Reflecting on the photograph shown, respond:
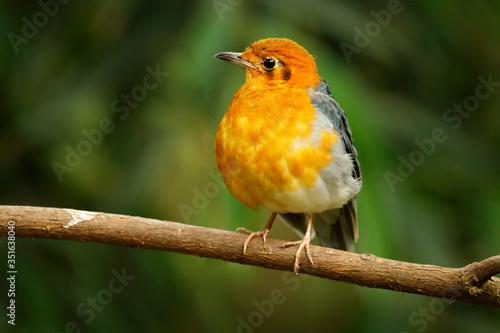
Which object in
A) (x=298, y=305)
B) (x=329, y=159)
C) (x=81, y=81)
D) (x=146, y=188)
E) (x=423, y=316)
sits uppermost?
(x=329, y=159)

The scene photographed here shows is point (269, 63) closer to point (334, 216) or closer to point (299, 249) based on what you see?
point (299, 249)

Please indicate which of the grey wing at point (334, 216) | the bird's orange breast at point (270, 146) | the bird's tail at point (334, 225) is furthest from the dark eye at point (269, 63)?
the bird's tail at point (334, 225)

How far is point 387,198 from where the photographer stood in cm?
417

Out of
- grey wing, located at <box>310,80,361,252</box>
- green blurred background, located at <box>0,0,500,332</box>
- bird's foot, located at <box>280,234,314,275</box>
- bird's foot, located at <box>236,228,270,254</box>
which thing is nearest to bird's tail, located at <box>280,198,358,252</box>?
grey wing, located at <box>310,80,361,252</box>

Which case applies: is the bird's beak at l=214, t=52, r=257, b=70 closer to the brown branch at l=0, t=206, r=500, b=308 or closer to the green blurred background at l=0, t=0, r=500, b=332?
the green blurred background at l=0, t=0, r=500, b=332

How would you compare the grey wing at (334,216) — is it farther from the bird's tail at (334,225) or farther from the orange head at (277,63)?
the orange head at (277,63)

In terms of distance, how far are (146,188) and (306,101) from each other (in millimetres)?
1258

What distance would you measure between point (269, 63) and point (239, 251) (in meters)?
1.12

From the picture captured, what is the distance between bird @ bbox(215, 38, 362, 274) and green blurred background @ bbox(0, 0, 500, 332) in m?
0.14

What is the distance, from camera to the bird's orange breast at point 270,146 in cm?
368

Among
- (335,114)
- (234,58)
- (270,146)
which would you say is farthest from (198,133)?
(335,114)

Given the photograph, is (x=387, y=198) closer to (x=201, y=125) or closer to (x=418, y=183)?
(x=418, y=183)

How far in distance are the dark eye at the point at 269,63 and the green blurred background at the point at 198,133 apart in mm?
298

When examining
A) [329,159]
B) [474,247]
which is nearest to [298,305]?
[474,247]
